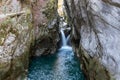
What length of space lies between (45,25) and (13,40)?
11.8 metres

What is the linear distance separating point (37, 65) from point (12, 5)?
26.1 feet

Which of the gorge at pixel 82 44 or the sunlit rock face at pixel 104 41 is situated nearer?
the sunlit rock face at pixel 104 41

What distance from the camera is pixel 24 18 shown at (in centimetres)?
1781

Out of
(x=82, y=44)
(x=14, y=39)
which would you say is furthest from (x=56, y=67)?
(x=14, y=39)

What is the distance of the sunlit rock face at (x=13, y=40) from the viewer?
1495 centimetres

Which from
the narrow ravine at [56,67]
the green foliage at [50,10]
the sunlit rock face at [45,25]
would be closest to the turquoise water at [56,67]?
the narrow ravine at [56,67]

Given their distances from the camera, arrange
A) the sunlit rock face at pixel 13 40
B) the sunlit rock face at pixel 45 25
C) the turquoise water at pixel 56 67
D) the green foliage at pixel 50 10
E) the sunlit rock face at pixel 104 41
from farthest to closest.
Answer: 1. the green foliage at pixel 50 10
2. the sunlit rock face at pixel 45 25
3. the turquoise water at pixel 56 67
4. the sunlit rock face at pixel 13 40
5. the sunlit rock face at pixel 104 41

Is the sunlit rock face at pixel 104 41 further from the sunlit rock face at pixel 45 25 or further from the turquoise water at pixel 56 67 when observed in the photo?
the sunlit rock face at pixel 45 25

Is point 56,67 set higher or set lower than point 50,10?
lower

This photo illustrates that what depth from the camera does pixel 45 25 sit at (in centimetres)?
2745

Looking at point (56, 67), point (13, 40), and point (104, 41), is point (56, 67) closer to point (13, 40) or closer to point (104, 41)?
point (13, 40)

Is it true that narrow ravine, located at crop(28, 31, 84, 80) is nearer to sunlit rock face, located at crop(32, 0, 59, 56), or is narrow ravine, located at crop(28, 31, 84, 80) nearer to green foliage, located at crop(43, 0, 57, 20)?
sunlit rock face, located at crop(32, 0, 59, 56)

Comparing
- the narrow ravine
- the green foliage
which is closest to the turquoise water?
the narrow ravine

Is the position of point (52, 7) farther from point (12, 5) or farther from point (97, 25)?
point (97, 25)
